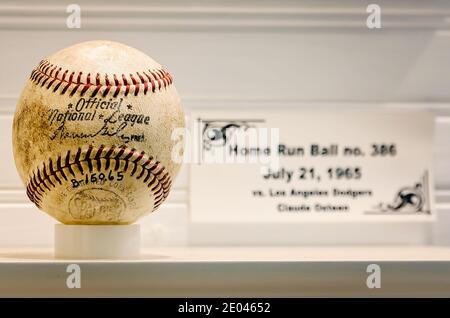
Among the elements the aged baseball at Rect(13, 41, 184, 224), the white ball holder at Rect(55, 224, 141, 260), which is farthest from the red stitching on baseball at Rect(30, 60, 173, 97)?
the white ball holder at Rect(55, 224, 141, 260)

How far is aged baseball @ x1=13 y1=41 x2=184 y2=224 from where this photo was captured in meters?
1.35

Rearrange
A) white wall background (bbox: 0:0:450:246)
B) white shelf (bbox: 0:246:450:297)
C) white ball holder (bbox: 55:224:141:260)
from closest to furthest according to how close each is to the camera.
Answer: white shelf (bbox: 0:246:450:297), white ball holder (bbox: 55:224:141:260), white wall background (bbox: 0:0:450:246)

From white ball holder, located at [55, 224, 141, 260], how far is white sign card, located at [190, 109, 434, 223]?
0.55m

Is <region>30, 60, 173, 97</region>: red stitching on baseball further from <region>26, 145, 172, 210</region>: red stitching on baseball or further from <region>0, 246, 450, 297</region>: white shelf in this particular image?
<region>0, 246, 450, 297</region>: white shelf

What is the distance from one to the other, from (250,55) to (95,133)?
0.76 metres

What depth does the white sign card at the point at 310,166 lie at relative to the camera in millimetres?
1980

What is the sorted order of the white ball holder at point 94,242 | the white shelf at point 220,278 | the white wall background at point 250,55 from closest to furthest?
the white shelf at point 220,278
the white ball holder at point 94,242
the white wall background at point 250,55

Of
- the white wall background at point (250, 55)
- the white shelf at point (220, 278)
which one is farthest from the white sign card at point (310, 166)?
the white shelf at point (220, 278)

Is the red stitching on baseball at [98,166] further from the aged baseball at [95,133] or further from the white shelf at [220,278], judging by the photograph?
the white shelf at [220,278]

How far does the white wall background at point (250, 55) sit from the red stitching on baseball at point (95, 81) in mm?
587

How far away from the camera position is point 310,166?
2.00m

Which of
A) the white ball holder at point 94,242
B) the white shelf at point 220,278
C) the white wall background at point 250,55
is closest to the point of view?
the white shelf at point 220,278

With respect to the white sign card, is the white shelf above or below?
below

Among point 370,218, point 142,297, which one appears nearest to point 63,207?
point 142,297
